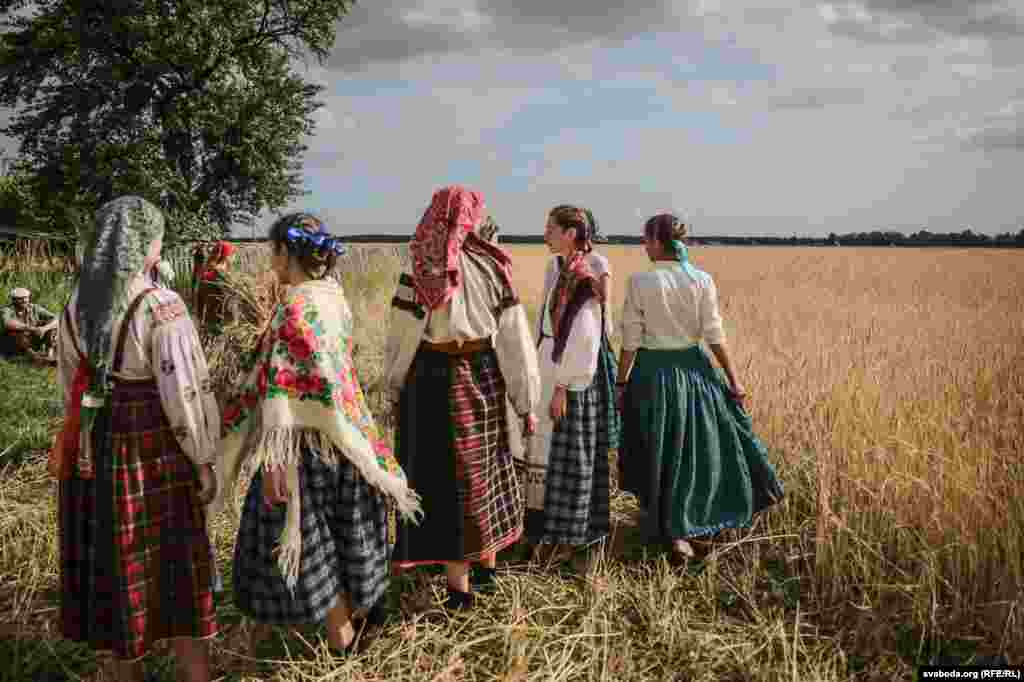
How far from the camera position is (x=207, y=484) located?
90.7 inches

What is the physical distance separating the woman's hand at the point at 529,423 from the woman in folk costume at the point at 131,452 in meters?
1.35

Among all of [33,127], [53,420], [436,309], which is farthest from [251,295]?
[33,127]

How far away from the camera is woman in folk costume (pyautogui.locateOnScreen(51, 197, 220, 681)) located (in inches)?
85.0

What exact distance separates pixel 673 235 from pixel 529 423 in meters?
A: 1.30

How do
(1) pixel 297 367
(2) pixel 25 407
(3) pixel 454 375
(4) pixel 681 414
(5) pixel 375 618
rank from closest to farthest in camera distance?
(1) pixel 297 367 → (5) pixel 375 618 → (3) pixel 454 375 → (4) pixel 681 414 → (2) pixel 25 407

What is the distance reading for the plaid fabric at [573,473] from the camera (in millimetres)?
3330

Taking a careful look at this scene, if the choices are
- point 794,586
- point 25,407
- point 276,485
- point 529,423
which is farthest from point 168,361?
point 25,407

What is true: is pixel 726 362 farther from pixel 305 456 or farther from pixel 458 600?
pixel 305 456

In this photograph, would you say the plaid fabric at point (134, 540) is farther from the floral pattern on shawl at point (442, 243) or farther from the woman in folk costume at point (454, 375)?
the floral pattern on shawl at point (442, 243)

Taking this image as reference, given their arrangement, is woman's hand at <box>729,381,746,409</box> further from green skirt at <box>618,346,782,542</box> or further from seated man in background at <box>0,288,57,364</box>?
seated man in background at <box>0,288,57,364</box>

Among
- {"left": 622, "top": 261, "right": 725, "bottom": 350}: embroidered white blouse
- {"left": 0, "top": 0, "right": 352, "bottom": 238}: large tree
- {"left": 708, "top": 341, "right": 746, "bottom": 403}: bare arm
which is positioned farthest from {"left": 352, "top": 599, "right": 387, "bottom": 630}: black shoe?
{"left": 0, "top": 0, "right": 352, "bottom": 238}: large tree

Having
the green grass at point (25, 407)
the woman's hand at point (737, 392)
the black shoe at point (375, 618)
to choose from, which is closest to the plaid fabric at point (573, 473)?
the woman's hand at point (737, 392)

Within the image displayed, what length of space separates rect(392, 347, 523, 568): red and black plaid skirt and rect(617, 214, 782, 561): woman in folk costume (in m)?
0.98

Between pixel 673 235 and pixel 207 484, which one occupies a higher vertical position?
pixel 673 235
